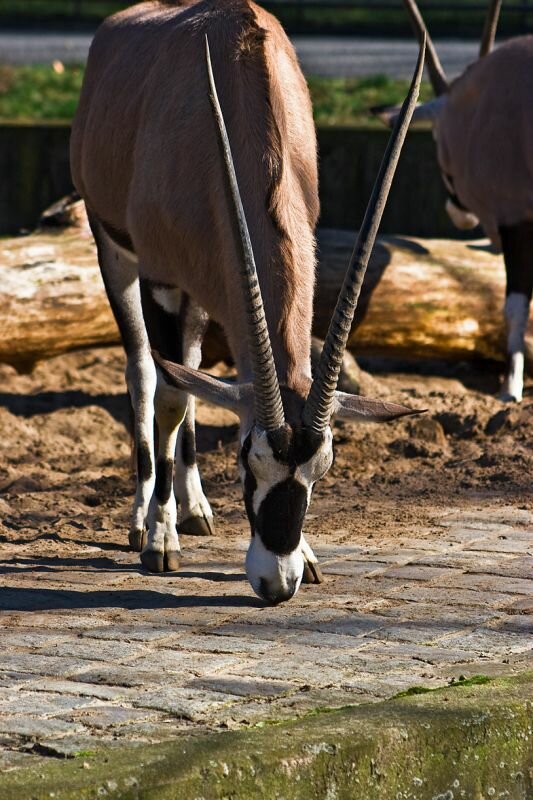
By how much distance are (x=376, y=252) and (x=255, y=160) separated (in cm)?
410

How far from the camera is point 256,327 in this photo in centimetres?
442

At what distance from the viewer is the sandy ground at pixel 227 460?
20.5 ft

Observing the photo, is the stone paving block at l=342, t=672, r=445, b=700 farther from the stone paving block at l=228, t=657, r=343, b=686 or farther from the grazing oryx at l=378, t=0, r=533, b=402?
the grazing oryx at l=378, t=0, r=533, b=402

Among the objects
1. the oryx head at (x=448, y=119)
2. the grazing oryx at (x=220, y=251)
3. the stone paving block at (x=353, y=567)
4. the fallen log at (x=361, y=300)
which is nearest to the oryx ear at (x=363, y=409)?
the grazing oryx at (x=220, y=251)

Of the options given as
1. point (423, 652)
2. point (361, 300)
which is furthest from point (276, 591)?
point (361, 300)

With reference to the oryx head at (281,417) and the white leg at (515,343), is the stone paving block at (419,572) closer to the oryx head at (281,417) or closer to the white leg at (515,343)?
the oryx head at (281,417)

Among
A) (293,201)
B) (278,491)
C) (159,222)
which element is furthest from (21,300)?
(278,491)

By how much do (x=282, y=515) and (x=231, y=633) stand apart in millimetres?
419

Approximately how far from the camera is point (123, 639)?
4.44 m

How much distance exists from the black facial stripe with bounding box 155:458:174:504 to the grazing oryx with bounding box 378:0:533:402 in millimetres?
3660

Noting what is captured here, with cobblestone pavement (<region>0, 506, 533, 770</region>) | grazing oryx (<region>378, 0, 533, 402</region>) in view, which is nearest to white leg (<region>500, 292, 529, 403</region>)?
grazing oryx (<region>378, 0, 533, 402</region>)

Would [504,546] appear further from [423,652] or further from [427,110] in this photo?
[427,110]

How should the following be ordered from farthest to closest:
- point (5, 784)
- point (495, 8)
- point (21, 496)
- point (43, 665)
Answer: point (495, 8) < point (21, 496) < point (43, 665) < point (5, 784)

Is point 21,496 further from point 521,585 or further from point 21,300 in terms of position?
point 521,585
